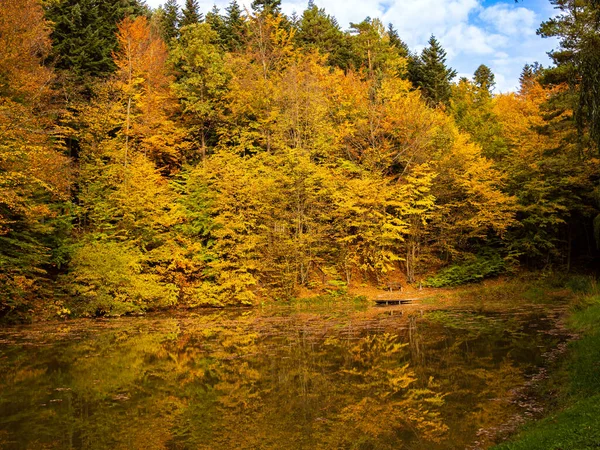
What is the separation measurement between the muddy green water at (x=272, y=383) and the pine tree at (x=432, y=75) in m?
34.0

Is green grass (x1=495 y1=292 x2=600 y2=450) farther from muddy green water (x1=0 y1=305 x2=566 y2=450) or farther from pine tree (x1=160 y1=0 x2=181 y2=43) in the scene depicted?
pine tree (x1=160 y1=0 x2=181 y2=43)

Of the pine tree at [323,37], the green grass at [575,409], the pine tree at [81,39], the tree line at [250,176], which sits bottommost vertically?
the green grass at [575,409]

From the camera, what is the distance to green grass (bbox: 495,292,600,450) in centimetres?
552

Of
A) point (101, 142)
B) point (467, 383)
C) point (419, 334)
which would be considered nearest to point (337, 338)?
point (419, 334)

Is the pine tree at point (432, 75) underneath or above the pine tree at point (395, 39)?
underneath

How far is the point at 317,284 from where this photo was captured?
2847 cm

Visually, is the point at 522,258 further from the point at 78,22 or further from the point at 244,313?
the point at 78,22

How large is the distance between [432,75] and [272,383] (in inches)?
1766

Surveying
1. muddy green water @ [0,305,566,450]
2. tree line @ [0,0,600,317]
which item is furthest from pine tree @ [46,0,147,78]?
muddy green water @ [0,305,566,450]

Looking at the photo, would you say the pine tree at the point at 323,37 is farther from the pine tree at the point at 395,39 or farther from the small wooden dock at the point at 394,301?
the small wooden dock at the point at 394,301

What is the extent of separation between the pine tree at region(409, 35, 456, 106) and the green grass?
3829cm

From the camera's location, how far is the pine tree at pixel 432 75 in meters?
48.3

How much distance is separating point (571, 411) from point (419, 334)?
9.79 metres

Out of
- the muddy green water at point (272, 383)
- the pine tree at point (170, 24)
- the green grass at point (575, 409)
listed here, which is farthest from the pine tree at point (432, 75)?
the green grass at point (575, 409)
